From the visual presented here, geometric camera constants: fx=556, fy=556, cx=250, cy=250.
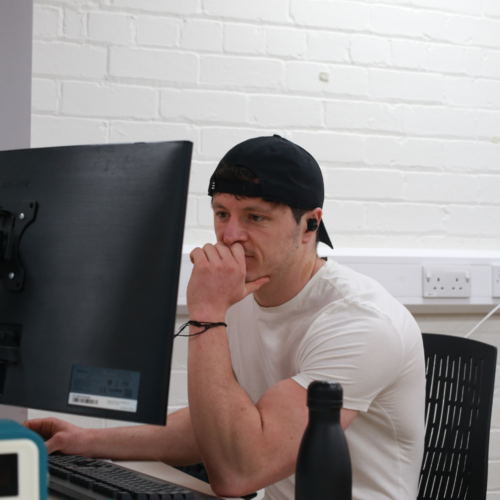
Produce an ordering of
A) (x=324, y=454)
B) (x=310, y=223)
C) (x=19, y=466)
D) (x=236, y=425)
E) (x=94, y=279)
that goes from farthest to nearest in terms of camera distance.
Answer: (x=310, y=223) → (x=236, y=425) → (x=94, y=279) → (x=324, y=454) → (x=19, y=466)

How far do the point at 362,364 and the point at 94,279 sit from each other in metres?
0.61

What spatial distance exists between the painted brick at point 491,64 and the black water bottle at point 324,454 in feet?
6.37

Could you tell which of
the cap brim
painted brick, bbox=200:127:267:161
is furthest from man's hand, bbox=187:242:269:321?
painted brick, bbox=200:127:267:161

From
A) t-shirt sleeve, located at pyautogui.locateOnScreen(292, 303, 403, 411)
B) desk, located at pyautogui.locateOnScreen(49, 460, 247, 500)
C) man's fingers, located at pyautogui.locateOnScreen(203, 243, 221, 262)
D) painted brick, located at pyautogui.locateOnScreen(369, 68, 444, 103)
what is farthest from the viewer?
painted brick, located at pyautogui.locateOnScreen(369, 68, 444, 103)

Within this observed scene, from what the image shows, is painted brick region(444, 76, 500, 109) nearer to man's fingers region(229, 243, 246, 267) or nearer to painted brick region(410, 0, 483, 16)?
painted brick region(410, 0, 483, 16)

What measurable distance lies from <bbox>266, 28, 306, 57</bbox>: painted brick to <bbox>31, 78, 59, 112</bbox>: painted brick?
0.76 meters

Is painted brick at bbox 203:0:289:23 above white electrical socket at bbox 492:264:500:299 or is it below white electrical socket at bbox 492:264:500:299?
above

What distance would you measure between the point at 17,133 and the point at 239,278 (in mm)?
1114

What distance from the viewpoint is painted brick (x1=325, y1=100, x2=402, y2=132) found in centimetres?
204

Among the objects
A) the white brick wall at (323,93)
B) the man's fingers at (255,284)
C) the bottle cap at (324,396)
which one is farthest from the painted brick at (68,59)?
the bottle cap at (324,396)

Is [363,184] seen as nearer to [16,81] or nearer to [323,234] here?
[323,234]

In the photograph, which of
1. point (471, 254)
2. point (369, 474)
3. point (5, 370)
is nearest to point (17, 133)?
point (5, 370)

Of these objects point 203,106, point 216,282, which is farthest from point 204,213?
point 216,282

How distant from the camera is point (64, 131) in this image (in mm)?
1880
